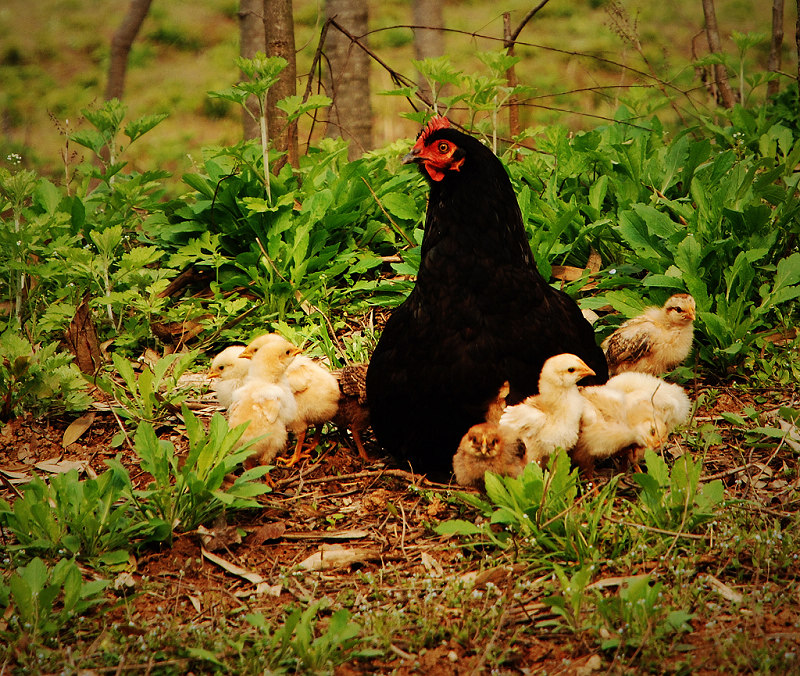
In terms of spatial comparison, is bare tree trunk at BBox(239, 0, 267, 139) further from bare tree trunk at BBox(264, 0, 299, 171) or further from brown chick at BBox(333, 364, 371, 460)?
brown chick at BBox(333, 364, 371, 460)

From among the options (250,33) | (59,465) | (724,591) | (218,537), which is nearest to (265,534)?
(218,537)

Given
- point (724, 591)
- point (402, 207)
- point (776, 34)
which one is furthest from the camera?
point (776, 34)

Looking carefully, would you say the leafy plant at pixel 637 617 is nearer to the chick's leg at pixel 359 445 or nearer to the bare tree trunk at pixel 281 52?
the chick's leg at pixel 359 445

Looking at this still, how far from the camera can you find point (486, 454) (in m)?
3.06

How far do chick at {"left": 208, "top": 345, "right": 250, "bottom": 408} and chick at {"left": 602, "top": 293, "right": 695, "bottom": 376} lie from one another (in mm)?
1883

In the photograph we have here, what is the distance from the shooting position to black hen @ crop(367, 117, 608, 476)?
3221 mm

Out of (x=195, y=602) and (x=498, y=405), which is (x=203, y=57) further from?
(x=195, y=602)

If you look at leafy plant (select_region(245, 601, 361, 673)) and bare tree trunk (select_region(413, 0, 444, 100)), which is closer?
leafy plant (select_region(245, 601, 361, 673))

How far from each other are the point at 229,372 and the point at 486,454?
1492 mm

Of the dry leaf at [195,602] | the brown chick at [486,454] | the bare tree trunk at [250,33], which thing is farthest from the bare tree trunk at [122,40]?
the dry leaf at [195,602]

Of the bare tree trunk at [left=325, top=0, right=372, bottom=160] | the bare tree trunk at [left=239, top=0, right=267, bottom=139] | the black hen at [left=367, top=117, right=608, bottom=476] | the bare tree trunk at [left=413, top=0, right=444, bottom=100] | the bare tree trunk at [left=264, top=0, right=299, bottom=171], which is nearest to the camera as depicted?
the black hen at [left=367, top=117, right=608, bottom=476]

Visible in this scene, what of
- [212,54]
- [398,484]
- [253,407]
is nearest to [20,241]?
[253,407]

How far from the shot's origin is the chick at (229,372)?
3842 mm

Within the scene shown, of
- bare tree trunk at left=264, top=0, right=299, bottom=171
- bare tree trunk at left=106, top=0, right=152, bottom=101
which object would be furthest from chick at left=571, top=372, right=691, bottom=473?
bare tree trunk at left=106, top=0, right=152, bottom=101
